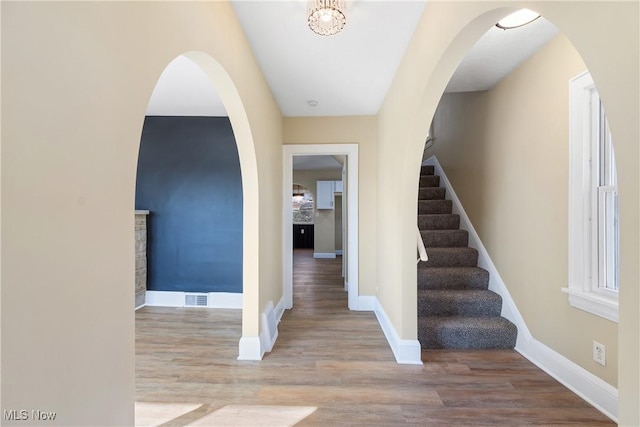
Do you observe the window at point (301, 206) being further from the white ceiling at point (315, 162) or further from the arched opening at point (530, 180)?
the arched opening at point (530, 180)

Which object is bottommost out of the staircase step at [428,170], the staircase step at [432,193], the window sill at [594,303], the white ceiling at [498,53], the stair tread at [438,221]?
the window sill at [594,303]

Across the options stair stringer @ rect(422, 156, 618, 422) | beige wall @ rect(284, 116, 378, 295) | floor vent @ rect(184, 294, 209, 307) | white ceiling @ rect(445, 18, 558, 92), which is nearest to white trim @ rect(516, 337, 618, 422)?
stair stringer @ rect(422, 156, 618, 422)

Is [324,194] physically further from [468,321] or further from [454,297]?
[468,321]

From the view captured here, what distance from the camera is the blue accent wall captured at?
3.60 m

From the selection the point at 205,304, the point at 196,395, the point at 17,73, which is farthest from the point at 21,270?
the point at 205,304

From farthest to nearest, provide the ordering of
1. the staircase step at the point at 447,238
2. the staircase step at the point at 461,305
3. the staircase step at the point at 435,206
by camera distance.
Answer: the staircase step at the point at 435,206, the staircase step at the point at 447,238, the staircase step at the point at 461,305

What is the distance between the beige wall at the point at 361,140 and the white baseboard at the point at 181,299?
64.1 inches

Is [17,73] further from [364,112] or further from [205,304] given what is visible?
[205,304]

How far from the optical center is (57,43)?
2.05 ft

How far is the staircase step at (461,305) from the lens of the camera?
104 inches

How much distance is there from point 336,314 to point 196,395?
1811 mm

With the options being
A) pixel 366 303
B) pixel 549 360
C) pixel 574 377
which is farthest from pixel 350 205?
pixel 574 377

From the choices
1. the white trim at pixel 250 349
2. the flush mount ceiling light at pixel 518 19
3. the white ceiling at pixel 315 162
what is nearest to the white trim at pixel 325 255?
the white ceiling at pixel 315 162

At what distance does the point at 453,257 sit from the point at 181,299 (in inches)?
134
